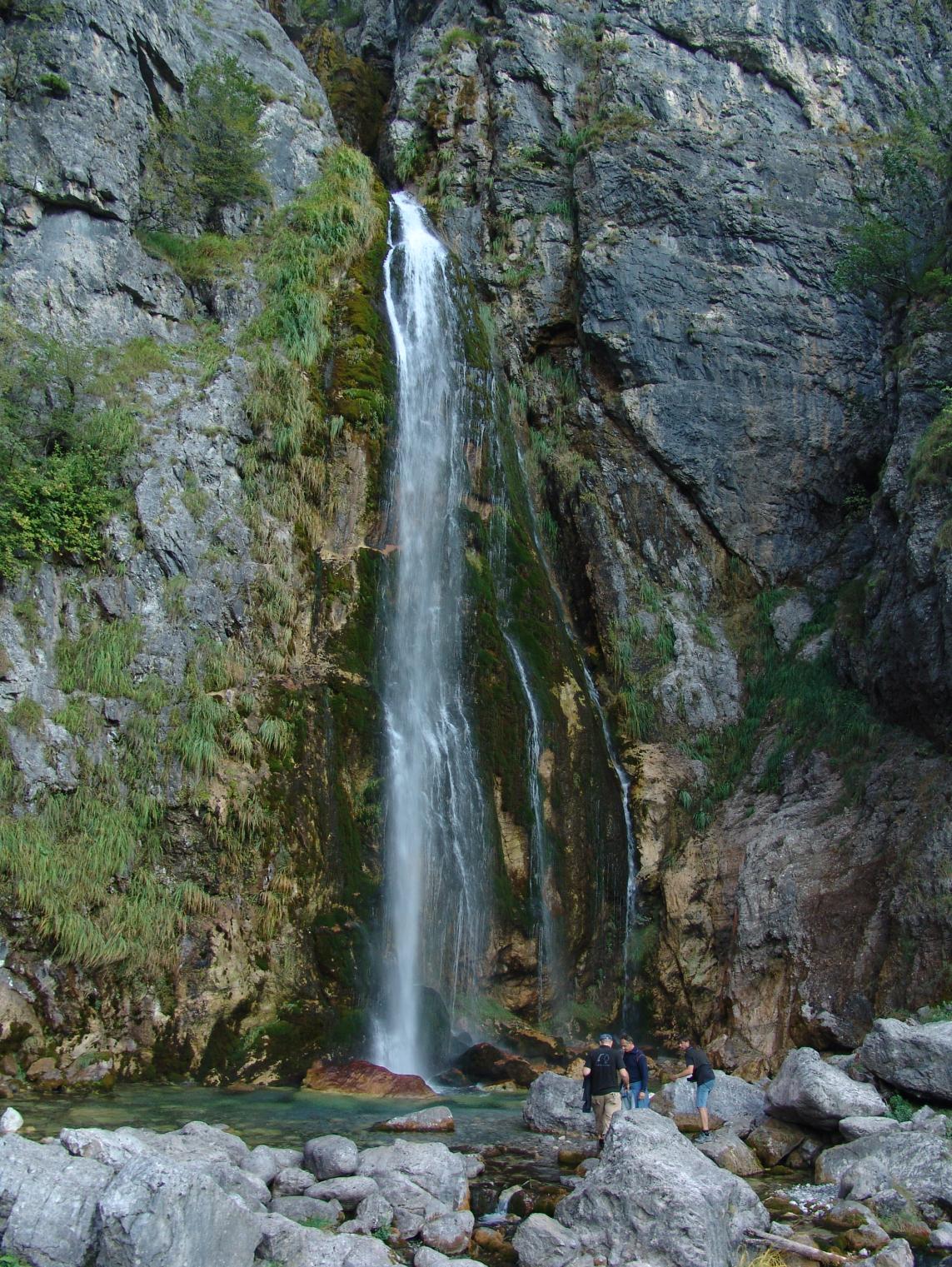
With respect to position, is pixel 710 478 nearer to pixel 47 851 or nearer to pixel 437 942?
pixel 437 942

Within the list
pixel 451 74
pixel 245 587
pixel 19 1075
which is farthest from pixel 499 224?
pixel 19 1075

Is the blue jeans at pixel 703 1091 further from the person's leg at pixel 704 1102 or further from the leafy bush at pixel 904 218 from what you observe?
the leafy bush at pixel 904 218

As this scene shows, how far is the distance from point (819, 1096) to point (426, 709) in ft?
25.5

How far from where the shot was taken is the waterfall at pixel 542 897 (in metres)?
13.9

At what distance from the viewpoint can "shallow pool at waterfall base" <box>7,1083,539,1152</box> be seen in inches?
340

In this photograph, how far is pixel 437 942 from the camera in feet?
43.5

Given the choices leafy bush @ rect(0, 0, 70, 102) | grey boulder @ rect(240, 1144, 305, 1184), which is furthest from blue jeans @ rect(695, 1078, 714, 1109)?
leafy bush @ rect(0, 0, 70, 102)

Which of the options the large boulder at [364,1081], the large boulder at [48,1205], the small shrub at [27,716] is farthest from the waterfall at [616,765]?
the large boulder at [48,1205]

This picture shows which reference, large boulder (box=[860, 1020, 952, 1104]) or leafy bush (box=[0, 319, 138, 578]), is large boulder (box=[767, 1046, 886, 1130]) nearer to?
large boulder (box=[860, 1020, 952, 1104])

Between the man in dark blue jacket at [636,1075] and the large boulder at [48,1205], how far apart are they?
5.63 m

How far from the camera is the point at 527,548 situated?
1756cm

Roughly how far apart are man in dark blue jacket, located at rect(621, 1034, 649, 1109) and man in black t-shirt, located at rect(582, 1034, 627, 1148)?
68 centimetres

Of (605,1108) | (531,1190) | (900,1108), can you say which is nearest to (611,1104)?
(605,1108)

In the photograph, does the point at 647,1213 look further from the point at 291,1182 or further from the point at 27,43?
the point at 27,43
